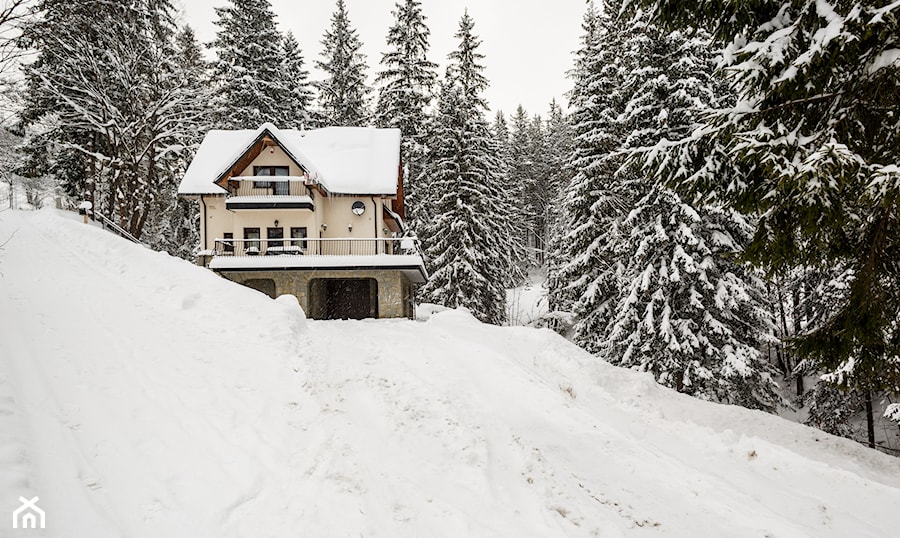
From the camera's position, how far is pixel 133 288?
1191 centimetres

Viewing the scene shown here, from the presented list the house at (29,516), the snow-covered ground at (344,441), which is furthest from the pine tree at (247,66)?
the house at (29,516)

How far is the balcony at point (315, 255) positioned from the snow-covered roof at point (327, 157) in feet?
8.17

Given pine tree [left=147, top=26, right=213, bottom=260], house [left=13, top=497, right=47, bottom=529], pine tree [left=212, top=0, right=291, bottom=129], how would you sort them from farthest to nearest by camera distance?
pine tree [left=212, top=0, right=291, bottom=129], pine tree [left=147, top=26, right=213, bottom=260], house [left=13, top=497, right=47, bottom=529]

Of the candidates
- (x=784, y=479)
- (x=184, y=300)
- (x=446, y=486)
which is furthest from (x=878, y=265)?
(x=184, y=300)

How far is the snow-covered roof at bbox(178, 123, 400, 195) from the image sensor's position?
2153 cm

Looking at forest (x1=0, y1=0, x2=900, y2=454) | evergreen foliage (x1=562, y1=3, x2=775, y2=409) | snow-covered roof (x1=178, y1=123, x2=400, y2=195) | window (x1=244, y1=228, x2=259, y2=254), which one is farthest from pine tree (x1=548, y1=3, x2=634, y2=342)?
window (x1=244, y1=228, x2=259, y2=254)

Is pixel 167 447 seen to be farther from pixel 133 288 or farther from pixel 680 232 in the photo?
pixel 680 232

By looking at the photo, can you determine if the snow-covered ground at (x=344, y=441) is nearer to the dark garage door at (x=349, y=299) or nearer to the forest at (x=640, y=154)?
the forest at (x=640, y=154)

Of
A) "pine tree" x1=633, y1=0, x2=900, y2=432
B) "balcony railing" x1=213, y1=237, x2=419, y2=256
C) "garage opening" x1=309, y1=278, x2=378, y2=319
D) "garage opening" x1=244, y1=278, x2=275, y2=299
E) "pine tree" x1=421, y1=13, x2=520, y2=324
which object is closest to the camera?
"pine tree" x1=633, y1=0, x2=900, y2=432

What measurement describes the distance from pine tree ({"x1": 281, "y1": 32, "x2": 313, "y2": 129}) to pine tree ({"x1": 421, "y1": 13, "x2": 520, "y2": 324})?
1027 centimetres

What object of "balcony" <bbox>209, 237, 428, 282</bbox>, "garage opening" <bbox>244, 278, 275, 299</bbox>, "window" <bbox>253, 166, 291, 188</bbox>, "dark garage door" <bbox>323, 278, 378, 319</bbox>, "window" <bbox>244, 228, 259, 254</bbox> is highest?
"window" <bbox>253, 166, 291, 188</bbox>

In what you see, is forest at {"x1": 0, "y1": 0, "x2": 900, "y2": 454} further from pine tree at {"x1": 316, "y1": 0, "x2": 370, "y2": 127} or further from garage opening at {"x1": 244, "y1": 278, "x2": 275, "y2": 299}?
garage opening at {"x1": 244, "y1": 278, "x2": 275, "y2": 299}

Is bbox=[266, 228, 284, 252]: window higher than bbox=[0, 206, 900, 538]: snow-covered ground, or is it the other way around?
bbox=[266, 228, 284, 252]: window

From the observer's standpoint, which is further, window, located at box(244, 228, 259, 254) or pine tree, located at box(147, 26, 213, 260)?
pine tree, located at box(147, 26, 213, 260)
